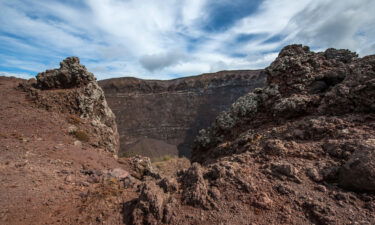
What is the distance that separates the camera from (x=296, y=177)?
3703mm

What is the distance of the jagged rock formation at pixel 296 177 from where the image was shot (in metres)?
3.14

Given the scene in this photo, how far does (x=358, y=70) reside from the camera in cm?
596

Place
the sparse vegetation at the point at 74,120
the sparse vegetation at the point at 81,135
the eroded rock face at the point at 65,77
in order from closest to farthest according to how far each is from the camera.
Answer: the sparse vegetation at the point at 81,135
the sparse vegetation at the point at 74,120
the eroded rock face at the point at 65,77

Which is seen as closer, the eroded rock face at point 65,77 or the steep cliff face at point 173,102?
the eroded rock face at point 65,77

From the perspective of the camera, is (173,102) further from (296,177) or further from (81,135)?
(296,177)

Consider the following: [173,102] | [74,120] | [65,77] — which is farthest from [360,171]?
[173,102]

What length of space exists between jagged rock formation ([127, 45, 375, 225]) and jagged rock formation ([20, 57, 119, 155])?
8.71 meters

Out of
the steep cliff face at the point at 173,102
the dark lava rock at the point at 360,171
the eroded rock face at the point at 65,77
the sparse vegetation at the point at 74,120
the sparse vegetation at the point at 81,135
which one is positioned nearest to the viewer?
the dark lava rock at the point at 360,171

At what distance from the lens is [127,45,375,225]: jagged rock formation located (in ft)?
10.3

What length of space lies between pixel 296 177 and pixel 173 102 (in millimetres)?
45866

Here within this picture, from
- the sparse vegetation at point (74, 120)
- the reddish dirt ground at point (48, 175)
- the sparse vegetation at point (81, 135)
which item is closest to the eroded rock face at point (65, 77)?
the reddish dirt ground at point (48, 175)

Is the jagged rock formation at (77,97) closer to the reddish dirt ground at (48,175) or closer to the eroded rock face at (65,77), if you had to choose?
the eroded rock face at (65,77)

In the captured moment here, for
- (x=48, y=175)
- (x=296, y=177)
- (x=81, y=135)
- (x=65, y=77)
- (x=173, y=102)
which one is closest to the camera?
(x=296, y=177)

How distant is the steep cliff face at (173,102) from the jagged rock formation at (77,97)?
2830 centimetres
